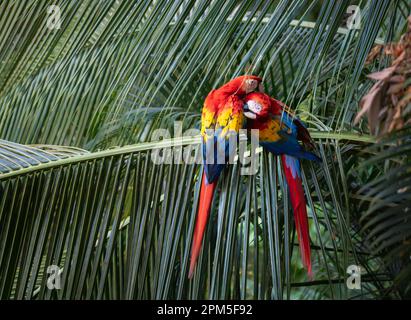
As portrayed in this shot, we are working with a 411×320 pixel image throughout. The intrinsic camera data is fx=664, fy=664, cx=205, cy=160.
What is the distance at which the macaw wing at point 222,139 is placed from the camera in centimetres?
129

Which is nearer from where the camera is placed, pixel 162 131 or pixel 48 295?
pixel 48 295

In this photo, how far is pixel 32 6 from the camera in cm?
163

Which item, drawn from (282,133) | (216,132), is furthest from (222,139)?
(282,133)

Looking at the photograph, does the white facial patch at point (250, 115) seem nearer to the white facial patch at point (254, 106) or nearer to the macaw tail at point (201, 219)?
the white facial patch at point (254, 106)

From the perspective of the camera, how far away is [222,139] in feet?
4.28

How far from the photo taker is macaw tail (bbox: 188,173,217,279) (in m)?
1.24

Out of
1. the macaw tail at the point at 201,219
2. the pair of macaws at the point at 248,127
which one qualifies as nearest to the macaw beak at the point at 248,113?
the pair of macaws at the point at 248,127

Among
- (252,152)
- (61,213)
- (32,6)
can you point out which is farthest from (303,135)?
(32,6)

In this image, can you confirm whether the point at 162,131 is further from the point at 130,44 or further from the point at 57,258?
the point at 57,258

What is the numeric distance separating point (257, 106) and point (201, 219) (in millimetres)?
259

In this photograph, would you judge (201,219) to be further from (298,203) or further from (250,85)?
(250,85)

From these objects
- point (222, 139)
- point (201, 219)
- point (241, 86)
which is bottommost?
point (201, 219)

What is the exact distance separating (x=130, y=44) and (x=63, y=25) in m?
0.18

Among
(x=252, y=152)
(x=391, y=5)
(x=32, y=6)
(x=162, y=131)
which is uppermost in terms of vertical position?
(x=32, y=6)
